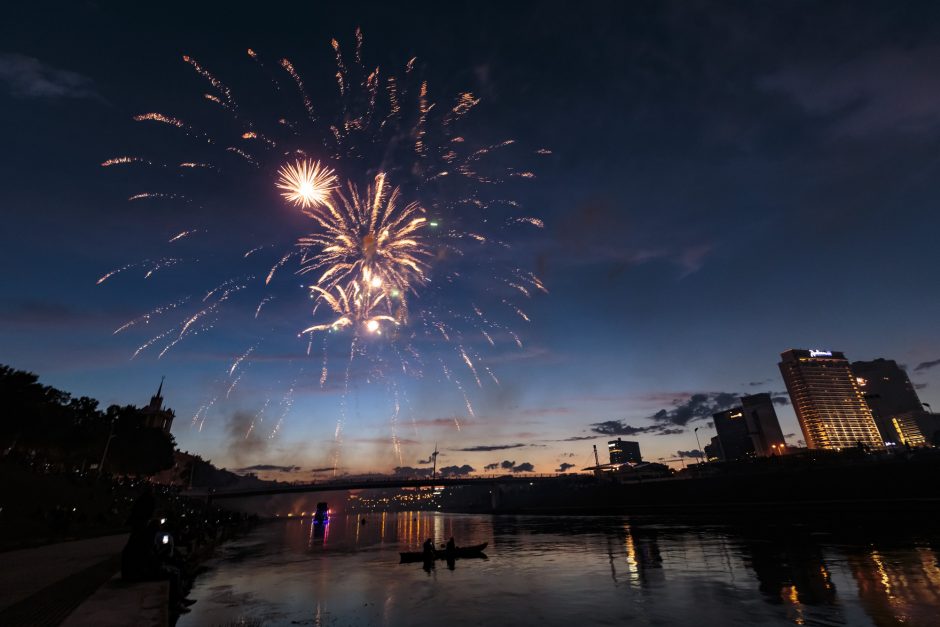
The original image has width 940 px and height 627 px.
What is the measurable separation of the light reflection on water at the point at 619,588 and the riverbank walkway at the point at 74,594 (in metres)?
5.76

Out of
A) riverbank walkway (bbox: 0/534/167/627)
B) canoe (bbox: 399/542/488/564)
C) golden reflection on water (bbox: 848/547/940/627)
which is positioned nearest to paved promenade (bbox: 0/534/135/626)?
riverbank walkway (bbox: 0/534/167/627)

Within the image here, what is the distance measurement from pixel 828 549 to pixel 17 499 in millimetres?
84978

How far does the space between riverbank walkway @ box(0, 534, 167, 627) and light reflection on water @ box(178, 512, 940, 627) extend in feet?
18.9

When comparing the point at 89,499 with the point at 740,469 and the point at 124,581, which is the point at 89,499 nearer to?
the point at 124,581

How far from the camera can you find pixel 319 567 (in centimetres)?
4328

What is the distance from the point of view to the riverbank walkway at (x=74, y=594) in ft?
42.5

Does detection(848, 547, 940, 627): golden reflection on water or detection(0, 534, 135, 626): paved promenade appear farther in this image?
detection(848, 547, 940, 627): golden reflection on water

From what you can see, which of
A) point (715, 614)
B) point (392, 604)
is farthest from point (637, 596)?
Answer: point (392, 604)

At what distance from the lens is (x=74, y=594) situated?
627 inches

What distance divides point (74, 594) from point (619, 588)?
26803 mm

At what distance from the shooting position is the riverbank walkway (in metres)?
13.0

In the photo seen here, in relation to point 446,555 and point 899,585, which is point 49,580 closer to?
point 446,555

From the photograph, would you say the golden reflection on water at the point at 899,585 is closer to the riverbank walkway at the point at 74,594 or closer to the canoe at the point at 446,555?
the riverbank walkway at the point at 74,594

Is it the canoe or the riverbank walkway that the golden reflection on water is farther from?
the canoe
